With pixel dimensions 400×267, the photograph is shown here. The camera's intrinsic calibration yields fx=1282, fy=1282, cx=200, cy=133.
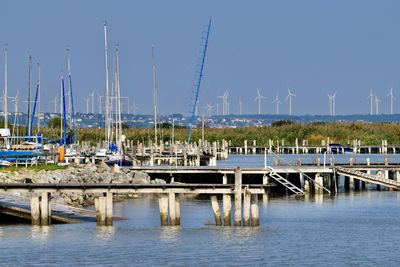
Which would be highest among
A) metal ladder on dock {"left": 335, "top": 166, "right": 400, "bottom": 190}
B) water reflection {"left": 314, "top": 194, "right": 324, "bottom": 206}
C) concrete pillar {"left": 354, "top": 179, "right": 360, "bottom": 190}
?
metal ladder on dock {"left": 335, "top": 166, "right": 400, "bottom": 190}

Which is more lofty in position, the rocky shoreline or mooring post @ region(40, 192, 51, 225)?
the rocky shoreline

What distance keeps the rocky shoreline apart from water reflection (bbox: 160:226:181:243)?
9.28 m

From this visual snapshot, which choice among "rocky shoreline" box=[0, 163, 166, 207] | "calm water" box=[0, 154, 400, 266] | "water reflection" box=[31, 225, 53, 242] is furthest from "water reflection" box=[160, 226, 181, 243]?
"rocky shoreline" box=[0, 163, 166, 207]

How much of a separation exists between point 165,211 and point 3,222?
7.28m

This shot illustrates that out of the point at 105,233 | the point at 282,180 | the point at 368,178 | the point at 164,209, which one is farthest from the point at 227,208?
the point at 368,178

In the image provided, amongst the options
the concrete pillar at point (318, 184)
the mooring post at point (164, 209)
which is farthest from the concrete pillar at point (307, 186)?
the mooring post at point (164, 209)

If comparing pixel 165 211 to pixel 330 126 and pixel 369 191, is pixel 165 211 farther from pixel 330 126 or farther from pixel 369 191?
pixel 330 126

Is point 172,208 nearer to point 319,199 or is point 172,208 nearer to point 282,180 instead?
point 319,199

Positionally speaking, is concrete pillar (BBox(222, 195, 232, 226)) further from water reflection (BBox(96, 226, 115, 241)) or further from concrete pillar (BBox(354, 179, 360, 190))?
concrete pillar (BBox(354, 179, 360, 190))

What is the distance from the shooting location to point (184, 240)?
4884 centimetres

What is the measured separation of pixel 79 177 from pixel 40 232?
753 inches

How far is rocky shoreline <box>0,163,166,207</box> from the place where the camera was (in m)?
62.4

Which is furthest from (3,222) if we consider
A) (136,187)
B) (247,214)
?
(247,214)

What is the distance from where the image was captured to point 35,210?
51.3m
